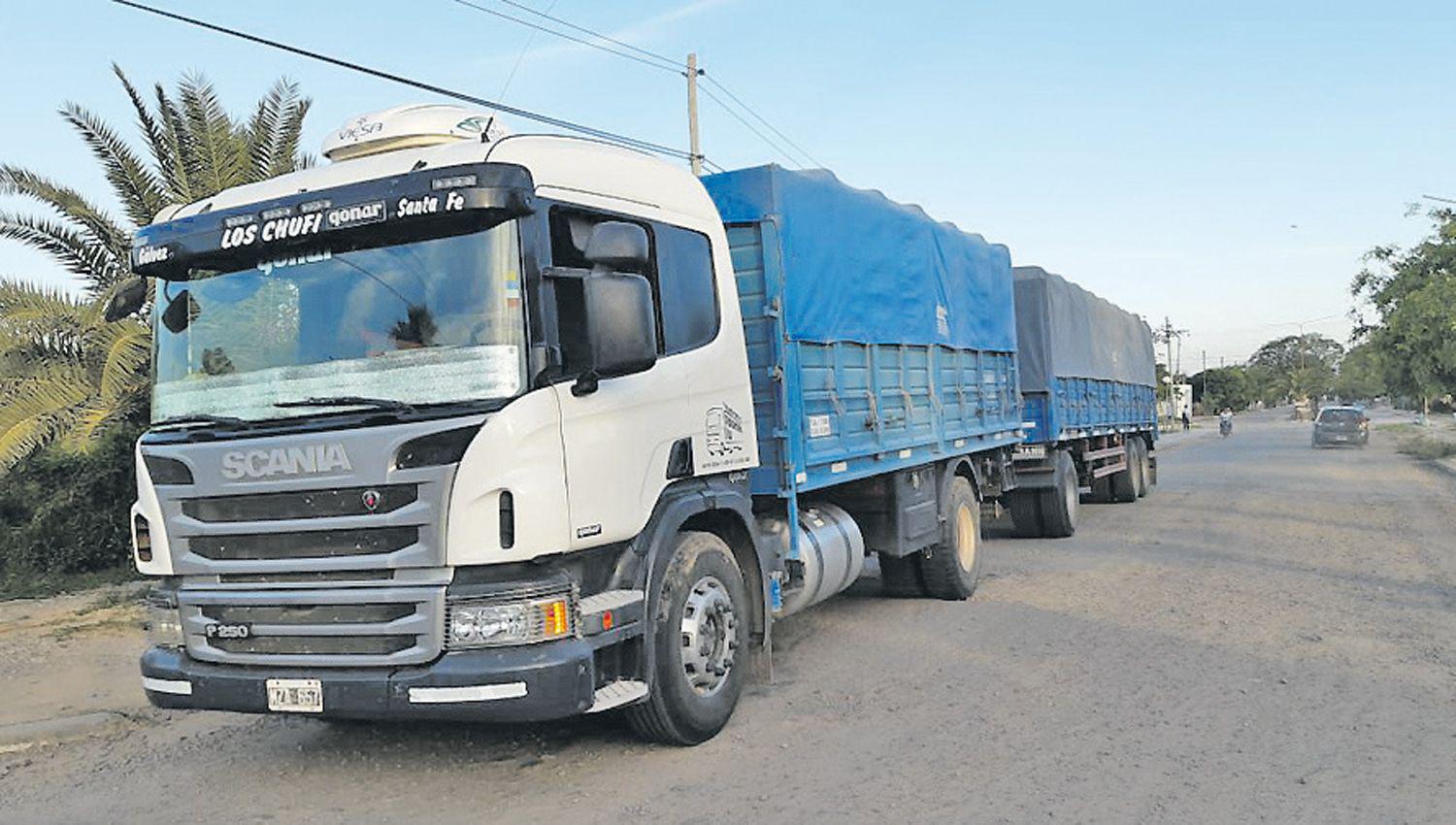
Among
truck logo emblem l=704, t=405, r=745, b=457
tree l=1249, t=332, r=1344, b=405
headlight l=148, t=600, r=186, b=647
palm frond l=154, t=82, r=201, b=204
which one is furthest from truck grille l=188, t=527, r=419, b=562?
tree l=1249, t=332, r=1344, b=405

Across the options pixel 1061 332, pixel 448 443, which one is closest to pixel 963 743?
pixel 448 443

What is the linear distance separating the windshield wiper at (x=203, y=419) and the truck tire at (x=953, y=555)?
607 centimetres

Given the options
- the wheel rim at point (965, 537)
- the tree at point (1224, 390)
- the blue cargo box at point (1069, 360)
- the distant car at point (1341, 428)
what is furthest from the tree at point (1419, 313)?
the tree at point (1224, 390)

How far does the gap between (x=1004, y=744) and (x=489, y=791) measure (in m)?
2.47

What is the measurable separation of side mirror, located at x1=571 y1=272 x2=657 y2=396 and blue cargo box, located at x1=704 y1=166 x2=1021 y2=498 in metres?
1.94

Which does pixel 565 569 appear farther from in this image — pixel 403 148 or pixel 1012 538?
pixel 1012 538

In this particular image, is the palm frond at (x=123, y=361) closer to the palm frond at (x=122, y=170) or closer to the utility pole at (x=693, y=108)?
the palm frond at (x=122, y=170)

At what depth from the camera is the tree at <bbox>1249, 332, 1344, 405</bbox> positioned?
127m

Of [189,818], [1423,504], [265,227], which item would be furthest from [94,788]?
[1423,504]

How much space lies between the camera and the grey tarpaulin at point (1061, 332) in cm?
1422

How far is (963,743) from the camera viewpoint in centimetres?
571

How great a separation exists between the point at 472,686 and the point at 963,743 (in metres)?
2.46

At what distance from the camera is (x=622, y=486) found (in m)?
5.35

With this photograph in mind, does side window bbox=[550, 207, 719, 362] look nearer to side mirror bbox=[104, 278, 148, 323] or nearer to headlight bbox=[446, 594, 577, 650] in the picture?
headlight bbox=[446, 594, 577, 650]
